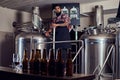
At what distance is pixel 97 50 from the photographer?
404cm

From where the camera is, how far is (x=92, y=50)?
4.09 metres

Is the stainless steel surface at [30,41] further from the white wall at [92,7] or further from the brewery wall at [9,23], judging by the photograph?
the white wall at [92,7]

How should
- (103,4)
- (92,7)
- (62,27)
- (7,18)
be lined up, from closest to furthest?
(62,27)
(103,4)
(92,7)
(7,18)

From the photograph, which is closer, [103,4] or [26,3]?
[103,4]

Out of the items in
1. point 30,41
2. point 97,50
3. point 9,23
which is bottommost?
point 97,50

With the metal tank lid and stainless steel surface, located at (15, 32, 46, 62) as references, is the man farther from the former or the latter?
the metal tank lid

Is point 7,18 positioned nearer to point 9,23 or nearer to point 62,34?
point 9,23

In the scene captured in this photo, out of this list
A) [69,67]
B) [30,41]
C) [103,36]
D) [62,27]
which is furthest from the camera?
[30,41]

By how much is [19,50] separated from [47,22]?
70.3 inches

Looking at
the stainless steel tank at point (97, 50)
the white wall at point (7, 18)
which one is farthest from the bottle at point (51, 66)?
the white wall at point (7, 18)

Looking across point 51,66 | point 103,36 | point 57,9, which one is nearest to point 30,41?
point 57,9

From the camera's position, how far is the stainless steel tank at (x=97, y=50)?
398 centimetres

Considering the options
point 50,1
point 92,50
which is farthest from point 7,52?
point 92,50

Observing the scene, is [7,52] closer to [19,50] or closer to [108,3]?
[19,50]
